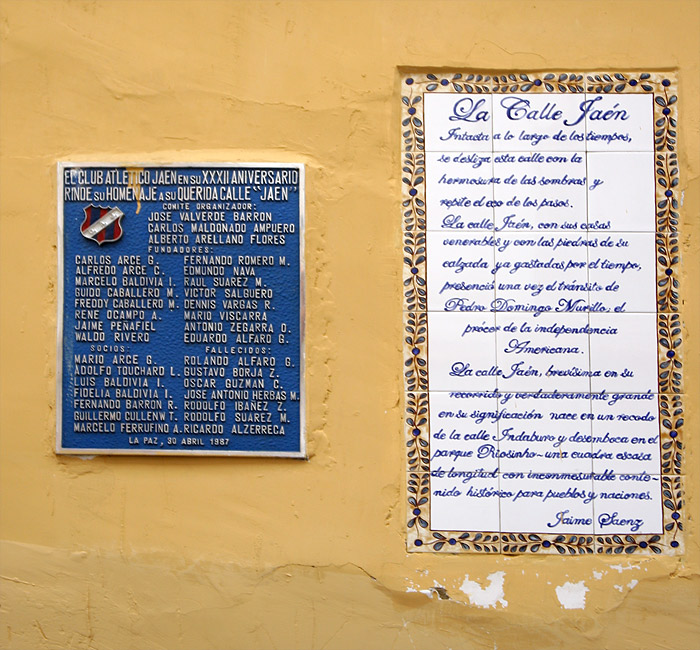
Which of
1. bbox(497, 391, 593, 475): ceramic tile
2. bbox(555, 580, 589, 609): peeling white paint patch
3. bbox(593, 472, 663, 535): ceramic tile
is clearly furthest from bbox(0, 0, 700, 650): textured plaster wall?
bbox(497, 391, 593, 475): ceramic tile

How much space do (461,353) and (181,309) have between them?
1434 mm

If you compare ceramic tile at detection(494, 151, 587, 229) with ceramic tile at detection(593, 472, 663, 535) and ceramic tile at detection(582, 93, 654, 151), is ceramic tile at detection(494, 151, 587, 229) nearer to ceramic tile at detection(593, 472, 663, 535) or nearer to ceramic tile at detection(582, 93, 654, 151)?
ceramic tile at detection(582, 93, 654, 151)

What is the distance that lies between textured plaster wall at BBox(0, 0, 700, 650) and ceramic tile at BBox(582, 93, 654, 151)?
0.18 metres

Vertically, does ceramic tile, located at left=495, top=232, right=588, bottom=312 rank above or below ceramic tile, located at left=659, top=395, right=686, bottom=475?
above

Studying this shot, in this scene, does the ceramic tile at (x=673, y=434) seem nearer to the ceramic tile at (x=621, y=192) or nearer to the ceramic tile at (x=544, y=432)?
the ceramic tile at (x=544, y=432)

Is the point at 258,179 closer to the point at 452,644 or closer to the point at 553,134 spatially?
the point at 553,134

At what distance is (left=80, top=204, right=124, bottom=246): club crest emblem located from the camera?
144 inches

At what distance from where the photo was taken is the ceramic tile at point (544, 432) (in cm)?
359

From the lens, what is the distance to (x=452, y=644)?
11.7ft

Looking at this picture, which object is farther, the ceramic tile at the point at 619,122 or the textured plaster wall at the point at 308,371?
the ceramic tile at the point at 619,122

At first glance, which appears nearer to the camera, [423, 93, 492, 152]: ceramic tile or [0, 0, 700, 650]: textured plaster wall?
[0, 0, 700, 650]: textured plaster wall

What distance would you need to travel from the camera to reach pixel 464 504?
3592 mm

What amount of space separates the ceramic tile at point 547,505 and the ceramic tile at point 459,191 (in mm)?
1302
